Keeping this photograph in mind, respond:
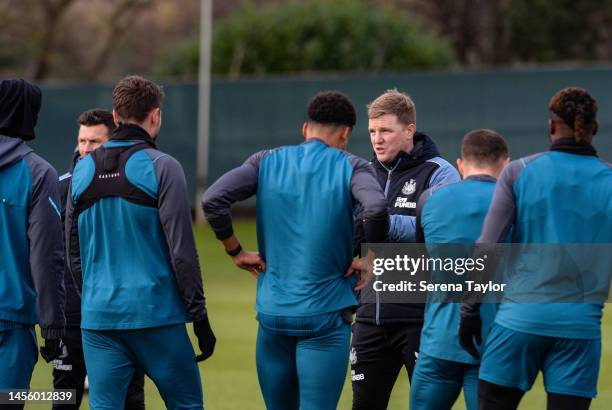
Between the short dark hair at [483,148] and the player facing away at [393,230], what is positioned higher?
the short dark hair at [483,148]

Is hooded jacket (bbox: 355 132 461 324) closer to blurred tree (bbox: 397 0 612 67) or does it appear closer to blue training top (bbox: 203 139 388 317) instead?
blue training top (bbox: 203 139 388 317)

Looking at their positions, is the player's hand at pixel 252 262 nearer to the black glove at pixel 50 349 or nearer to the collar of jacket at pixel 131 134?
the collar of jacket at pixel 131 134

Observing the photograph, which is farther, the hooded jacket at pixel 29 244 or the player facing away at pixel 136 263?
the hooded jacket at pixel 29 244

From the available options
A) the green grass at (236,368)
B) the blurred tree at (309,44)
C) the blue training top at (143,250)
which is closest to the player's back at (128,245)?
the blue training top at (143,250)

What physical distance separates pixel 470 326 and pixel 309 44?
2266 centimetres

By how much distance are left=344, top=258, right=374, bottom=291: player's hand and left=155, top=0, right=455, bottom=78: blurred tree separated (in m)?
21.9

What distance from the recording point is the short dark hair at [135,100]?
5.77 m

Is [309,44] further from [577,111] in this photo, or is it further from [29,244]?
[577,111]

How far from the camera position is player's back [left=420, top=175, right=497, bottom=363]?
5.59 m

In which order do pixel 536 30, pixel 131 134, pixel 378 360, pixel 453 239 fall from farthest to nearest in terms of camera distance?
→ pixel 536 30 < pixel 378 360 < pixel 131 134 < pixel 453 239

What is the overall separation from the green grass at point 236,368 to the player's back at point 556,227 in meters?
3.48

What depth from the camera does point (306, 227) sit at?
18.7 ft

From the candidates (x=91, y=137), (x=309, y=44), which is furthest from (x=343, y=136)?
(x=309, y=44)

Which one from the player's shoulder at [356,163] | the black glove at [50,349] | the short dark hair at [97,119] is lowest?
the black glove at [50,349]
